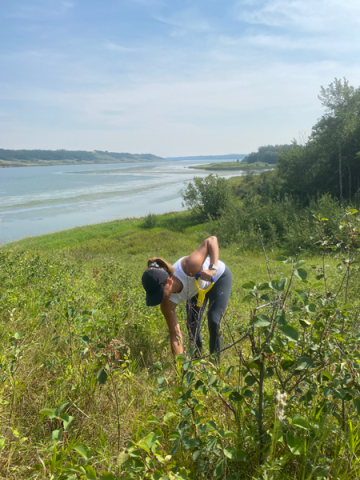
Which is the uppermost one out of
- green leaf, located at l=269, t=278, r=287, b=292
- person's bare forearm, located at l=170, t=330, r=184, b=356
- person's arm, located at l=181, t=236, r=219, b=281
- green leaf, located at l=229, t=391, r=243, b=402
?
green leaf, located at l=269, t=278, r=287, b=292

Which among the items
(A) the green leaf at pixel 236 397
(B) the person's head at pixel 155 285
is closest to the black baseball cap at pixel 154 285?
(B) the person's head at pixel 155 285

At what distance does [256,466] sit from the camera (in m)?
1.40

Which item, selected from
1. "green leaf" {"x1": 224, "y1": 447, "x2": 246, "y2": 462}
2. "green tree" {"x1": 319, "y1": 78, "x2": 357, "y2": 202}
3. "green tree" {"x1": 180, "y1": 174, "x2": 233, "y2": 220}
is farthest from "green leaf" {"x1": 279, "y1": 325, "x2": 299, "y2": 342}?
"green tree" {"x1": 180, "y1": 174, "x2": 233, "y2": 220}

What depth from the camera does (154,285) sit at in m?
2.62

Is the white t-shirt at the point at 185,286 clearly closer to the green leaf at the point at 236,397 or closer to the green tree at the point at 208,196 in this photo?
the green leaf at the point at 236,397

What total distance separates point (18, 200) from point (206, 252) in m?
59.3

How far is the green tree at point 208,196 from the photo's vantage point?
4041 cm

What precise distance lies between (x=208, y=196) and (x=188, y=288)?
127ft

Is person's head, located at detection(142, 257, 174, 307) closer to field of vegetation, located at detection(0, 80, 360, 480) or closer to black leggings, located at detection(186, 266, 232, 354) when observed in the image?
black leggings, located at detection(186, 266, 232, 354)

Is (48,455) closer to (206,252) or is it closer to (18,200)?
(206,252)

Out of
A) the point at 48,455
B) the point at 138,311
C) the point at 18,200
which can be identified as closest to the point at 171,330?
the point at 138,311

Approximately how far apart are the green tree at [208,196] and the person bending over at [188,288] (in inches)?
1439

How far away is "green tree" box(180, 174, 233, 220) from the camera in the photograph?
40406 mm

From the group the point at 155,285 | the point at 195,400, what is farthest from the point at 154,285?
the point at 195,400
